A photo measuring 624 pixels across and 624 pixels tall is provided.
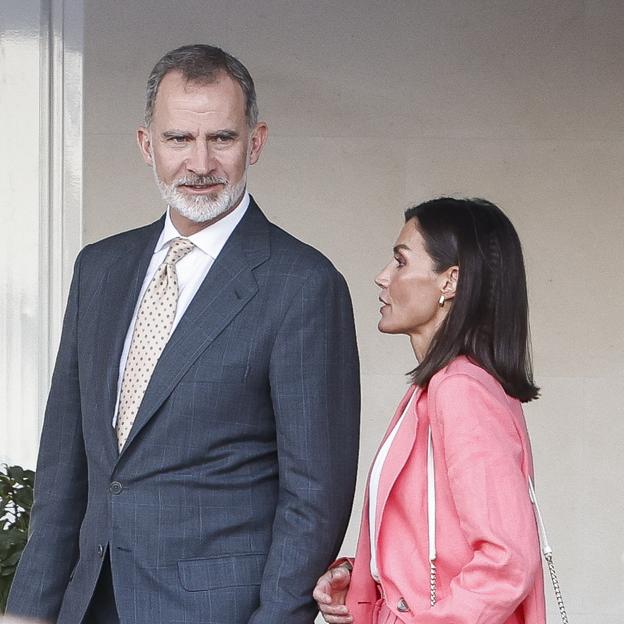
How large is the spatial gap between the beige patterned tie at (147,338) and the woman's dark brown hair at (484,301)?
0.46m

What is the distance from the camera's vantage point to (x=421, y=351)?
234cm

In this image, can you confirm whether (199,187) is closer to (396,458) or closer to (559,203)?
(396,458)

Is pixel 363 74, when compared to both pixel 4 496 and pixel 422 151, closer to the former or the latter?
pixel 422 151

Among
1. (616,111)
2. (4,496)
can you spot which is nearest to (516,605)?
(4,496)

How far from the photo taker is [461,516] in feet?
6.70

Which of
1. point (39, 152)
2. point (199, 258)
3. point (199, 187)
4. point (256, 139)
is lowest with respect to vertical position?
point (199, 258)

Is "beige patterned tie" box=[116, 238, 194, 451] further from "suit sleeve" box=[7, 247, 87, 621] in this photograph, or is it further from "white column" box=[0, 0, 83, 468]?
"white column" box=[0, 0, 83, 468]

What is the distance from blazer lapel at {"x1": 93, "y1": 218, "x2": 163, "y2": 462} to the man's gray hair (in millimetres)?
248

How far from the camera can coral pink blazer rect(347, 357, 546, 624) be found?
6.59 ft

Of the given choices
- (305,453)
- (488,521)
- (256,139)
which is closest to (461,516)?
(488,521)

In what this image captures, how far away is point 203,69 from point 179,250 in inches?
13.2

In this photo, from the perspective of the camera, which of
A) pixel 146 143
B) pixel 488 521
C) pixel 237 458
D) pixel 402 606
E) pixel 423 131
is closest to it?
pixel 488 521

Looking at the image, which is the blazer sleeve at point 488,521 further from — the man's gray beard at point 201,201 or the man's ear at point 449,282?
the man's gray beard at point 201,201

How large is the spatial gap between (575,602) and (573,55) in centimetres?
174
